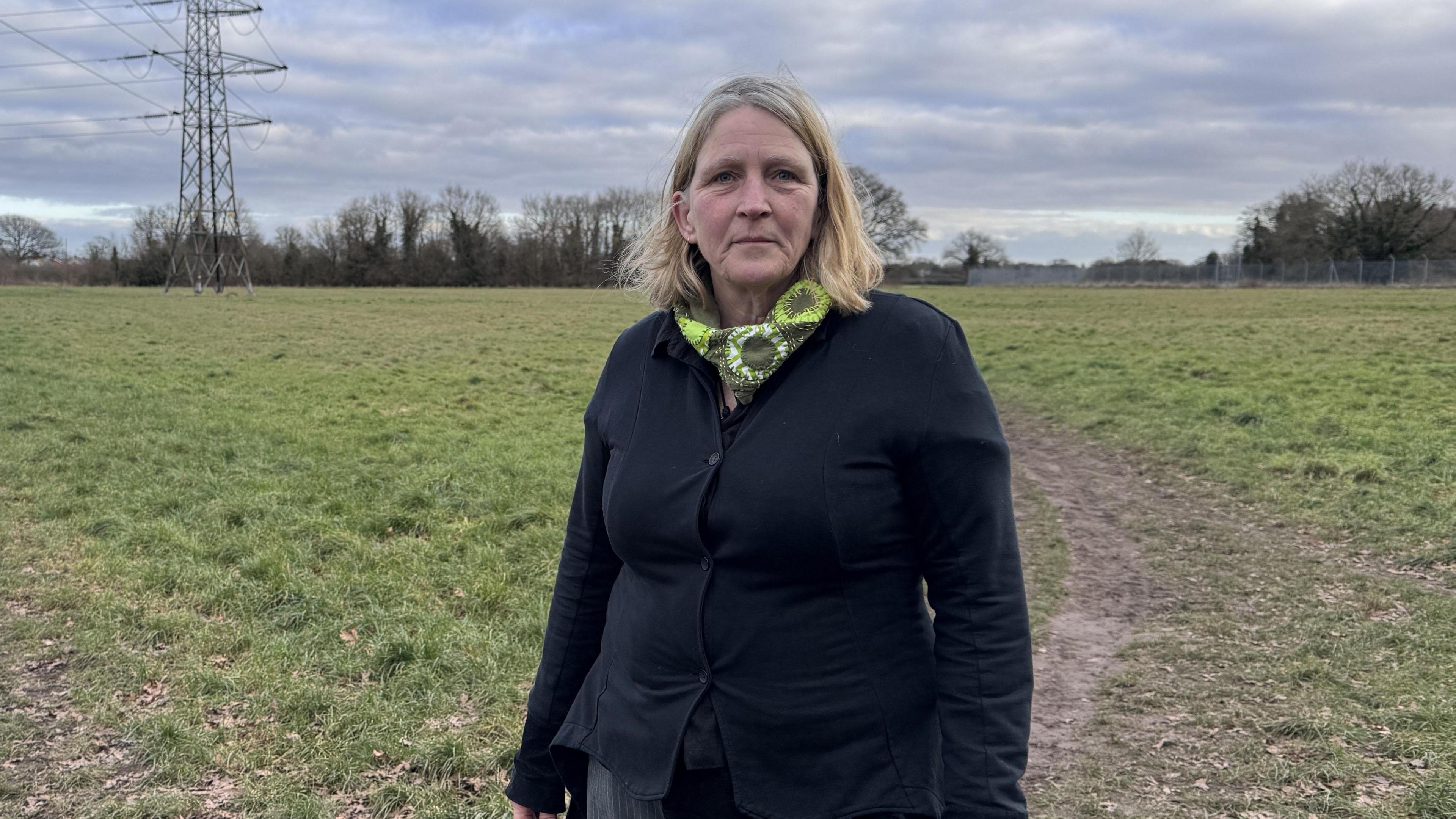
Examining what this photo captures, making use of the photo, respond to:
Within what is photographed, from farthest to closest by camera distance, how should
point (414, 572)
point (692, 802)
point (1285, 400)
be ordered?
1. point (1285, 400)
2. point (414, 572)
3. point (692, 802)

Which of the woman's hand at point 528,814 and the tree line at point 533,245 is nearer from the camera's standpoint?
the woman's hand at point 528,814

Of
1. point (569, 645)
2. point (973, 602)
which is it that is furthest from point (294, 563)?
point (973, 602)

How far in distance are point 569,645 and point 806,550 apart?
76 cm

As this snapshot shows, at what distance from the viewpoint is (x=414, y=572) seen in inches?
270

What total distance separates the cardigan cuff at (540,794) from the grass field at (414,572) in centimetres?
197

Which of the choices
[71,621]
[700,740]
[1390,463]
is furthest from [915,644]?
[1390,463]

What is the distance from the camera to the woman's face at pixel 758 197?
6.28 ft

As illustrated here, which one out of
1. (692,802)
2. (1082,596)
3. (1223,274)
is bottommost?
(1082,596)

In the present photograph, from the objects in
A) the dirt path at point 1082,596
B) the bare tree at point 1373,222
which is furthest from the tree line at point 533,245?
the dirt path at point 1082,596

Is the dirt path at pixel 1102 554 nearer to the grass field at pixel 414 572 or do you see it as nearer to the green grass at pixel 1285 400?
the grass field at pixel 414 572

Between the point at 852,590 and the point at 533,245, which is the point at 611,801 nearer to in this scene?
the point at 852,590

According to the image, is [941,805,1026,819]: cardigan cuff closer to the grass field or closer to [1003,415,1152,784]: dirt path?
[1003,415,1152,784]: dirt path

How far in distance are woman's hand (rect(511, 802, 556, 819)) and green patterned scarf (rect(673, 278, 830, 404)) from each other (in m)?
1.07

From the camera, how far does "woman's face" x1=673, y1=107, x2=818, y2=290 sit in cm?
191
